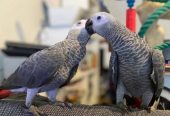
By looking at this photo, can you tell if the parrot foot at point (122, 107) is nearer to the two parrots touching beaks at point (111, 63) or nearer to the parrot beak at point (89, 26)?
the two parrots touching beaks at point (111, 63)

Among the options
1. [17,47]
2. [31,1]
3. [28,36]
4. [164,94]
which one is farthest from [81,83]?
[164,94]

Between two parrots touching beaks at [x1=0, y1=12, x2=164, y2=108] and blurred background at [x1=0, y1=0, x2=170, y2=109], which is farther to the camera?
blurred background at [x1=0, y1=0, x2=170, y2=109]

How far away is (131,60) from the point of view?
→ 536 mm

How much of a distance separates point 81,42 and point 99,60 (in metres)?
1.81

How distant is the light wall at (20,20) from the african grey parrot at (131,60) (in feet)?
3.02

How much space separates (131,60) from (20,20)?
3.67 feet

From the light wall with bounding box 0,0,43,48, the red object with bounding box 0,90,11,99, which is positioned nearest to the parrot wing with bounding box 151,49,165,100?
the red object with bounding box 0,90,11,99

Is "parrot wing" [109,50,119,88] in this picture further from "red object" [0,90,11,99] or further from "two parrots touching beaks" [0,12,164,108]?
"red object" [0,90,11,99]

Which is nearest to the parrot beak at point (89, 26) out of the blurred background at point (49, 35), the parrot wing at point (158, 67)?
the parrot wing at point (158, 67)

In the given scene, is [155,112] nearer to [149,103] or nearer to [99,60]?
[149,103]

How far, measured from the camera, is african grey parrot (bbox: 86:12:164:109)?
522 millimetres

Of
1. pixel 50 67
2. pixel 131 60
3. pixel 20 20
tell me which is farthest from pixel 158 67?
pixel 20 20

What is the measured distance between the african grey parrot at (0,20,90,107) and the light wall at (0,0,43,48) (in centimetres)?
88

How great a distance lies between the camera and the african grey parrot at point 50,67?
0.51 metres
